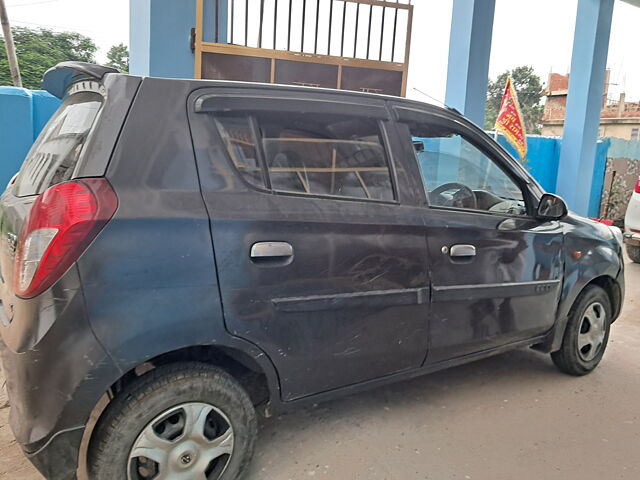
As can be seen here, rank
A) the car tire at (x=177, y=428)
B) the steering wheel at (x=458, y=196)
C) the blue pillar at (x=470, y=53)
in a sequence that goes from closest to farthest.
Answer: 1. the car tire at (x=177, y=428)
2. the steering wheel at (x=458, y=196)
3. the blue pillar at (x=470, y=53)

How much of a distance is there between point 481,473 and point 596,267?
1.77 meters

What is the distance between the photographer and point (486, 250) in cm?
285

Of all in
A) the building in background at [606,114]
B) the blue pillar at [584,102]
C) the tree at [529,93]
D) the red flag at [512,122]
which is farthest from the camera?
the tree at [529,93]

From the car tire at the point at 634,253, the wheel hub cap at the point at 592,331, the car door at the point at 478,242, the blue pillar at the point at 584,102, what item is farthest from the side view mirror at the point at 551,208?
the blue pillar at the point at 584,102

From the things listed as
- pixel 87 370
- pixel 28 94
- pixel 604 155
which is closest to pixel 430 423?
pixel 87 370

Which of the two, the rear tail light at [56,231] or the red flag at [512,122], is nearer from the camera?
the rear tail light at [56,231]

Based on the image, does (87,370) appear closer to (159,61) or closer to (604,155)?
(159,61)

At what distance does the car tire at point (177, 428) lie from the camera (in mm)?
1892

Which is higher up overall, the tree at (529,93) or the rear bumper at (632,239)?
the tree at (529,93)

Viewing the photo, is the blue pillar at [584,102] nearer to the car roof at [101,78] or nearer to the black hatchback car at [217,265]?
the black hatchback car at [217,265]

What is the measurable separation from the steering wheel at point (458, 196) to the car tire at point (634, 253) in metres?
5.92

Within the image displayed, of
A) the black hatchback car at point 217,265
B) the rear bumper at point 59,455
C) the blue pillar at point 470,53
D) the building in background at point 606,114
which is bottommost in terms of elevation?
the rear bumper at point 59,455

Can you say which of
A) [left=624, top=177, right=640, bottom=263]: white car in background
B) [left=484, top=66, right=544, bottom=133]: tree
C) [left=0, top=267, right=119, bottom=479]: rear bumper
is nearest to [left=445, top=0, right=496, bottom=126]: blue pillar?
[left=624, top=177, right=640, bottom=263]: white car in background

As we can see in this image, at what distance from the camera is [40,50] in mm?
33438
